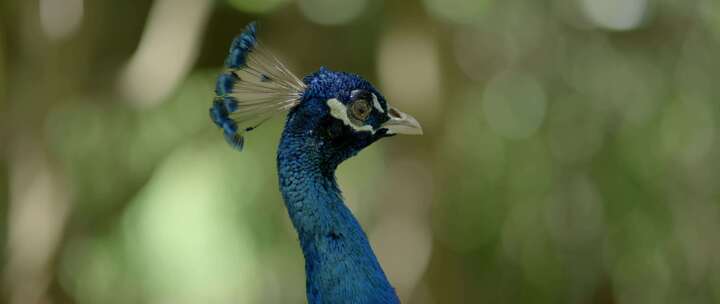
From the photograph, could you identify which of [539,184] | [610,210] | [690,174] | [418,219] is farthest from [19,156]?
[690,174]

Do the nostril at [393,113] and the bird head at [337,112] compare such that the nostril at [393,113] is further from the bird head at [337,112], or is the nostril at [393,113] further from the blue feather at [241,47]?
the blue feather at [241,47]

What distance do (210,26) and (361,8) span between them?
0.74m

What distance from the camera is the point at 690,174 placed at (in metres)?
3.85

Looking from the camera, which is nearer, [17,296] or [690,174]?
[17,296]

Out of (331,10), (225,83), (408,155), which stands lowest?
(408,155)

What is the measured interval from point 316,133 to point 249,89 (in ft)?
0.40

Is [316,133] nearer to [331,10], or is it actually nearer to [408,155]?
[408,155]

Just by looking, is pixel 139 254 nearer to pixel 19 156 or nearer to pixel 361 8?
pixel 19 156

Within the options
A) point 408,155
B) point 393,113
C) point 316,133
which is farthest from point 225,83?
point 408,155

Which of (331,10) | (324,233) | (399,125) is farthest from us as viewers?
(331,10)

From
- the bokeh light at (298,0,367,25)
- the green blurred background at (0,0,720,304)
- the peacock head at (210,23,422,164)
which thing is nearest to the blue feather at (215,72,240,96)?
the peacock head at (210,23,422,164)

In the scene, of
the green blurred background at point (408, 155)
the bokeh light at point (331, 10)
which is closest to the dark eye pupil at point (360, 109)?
the green blurred background at point (408, 155)

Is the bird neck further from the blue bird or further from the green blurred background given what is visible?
the green blurred background

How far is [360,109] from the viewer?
1378 mm
